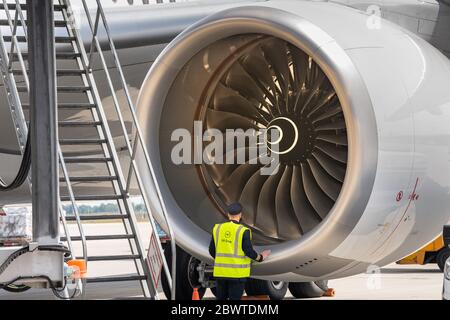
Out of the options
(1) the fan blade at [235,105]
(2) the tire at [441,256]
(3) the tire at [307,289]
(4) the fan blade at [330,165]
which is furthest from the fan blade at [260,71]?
(2) the tire at [441,256]

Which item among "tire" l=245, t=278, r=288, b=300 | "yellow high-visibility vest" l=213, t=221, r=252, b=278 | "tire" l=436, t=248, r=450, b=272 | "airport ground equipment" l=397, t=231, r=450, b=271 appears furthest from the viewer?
"tire" l=436, t=248, r=450, b=272

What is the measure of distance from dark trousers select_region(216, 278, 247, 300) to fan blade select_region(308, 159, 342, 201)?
1.16m

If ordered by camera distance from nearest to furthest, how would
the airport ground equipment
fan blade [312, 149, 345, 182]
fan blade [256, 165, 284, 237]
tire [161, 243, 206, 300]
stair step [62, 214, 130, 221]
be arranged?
fan blade [312, 149, 345, 182], stair step [62, 214, 130, 221], fan blade [256, 165, 284, 237], tire [161, 243, 206, 300], the airport ground equipment

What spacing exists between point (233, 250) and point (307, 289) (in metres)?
4.39

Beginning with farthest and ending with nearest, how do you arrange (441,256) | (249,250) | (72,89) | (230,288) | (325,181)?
(441,256), (230,288), (72,89), (325,181), (249,250)

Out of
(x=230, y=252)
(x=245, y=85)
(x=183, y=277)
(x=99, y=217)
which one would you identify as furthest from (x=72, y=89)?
(x=183, y=277)

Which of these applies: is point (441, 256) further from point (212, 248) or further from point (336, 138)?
point (212, 248)

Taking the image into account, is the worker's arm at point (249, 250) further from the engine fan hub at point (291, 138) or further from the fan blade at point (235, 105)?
the fan blade at point (235, 105)

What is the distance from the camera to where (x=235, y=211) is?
6.32 meters

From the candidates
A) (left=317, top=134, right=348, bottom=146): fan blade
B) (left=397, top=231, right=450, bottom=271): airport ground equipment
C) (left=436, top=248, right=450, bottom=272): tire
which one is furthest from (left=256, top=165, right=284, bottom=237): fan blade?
(left=436, top=248, right=450, bottom=272): tire

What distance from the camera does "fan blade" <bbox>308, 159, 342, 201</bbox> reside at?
620 cm

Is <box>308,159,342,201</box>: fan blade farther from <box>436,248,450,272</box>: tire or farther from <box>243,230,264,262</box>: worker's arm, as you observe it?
<box>436,248,450,272</box>: tire

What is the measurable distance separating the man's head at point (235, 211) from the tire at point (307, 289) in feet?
14.4
